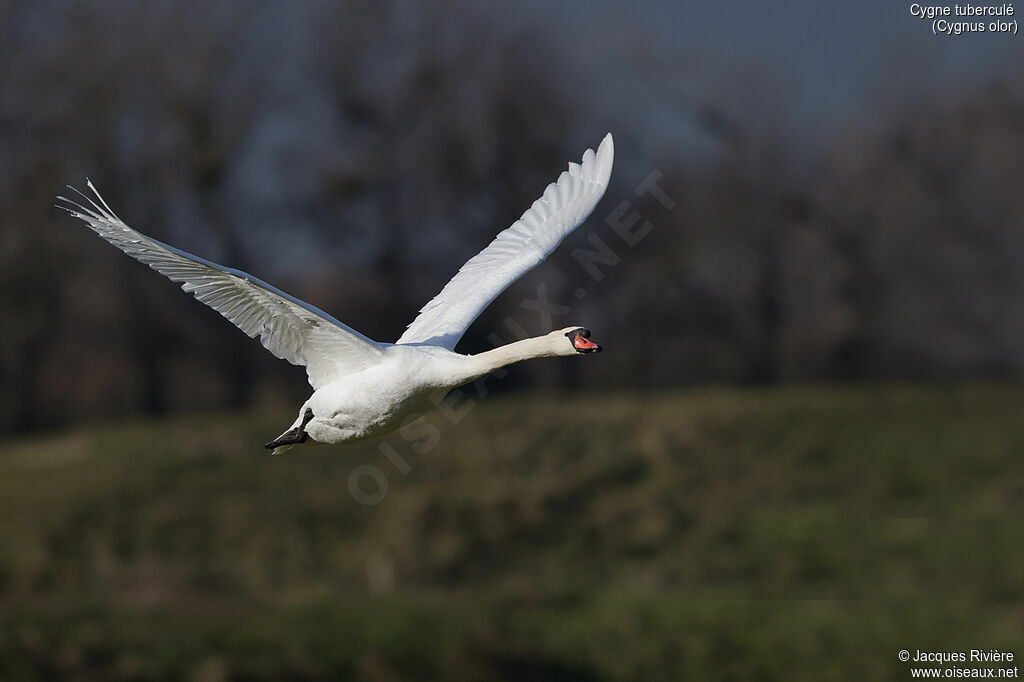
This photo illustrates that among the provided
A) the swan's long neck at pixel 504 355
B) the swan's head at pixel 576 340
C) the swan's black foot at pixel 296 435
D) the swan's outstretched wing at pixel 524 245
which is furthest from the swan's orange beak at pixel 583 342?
the swan's black foot at pixel 296 435

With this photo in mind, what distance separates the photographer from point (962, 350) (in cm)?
3750

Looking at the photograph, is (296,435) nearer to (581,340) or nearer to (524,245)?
(581,340)

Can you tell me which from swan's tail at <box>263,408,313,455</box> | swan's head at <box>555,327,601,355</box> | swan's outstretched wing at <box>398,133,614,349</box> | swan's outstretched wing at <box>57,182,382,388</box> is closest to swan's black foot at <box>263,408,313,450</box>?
swan's tail at <box>263,408,313,455</box>

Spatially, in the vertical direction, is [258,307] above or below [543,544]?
above

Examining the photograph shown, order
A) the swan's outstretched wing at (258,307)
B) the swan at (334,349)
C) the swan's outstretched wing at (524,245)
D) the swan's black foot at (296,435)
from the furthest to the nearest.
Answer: the swan's outstretched wing at (524,245) → the swan's black foot at (296,435) → the swan at (334,349) → the swan's outstretched wing at (258,307)

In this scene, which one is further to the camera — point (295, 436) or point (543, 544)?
point (543, 544)

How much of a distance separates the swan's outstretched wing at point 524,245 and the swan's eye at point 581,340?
1.25 meters

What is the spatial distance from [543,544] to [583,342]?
16.1 metres

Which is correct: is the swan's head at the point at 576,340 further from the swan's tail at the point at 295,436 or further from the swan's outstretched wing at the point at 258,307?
the swan's tail at the point at 295,436

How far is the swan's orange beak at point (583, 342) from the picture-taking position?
9.26 m

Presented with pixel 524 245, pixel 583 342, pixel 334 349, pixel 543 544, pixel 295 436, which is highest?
pixel 524 245

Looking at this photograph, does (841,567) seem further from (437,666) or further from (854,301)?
(854,301)

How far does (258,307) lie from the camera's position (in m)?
9.30

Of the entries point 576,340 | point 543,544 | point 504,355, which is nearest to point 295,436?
point 504,355
